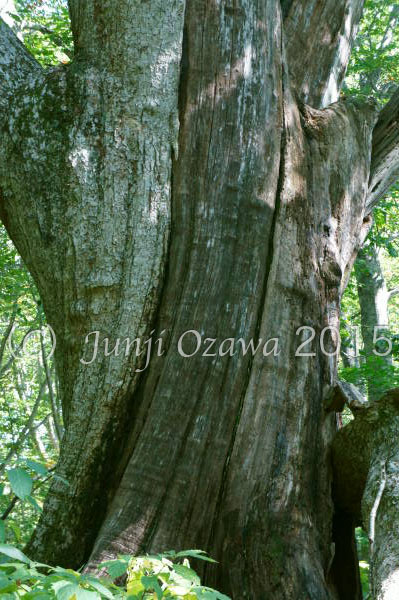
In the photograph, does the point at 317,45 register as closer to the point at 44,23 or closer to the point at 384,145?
the point at 384,145

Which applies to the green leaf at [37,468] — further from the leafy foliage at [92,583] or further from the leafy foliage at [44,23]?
the leafy foliage at [44,23]

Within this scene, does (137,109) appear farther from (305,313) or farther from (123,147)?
(305,313)

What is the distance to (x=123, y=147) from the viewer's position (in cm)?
286

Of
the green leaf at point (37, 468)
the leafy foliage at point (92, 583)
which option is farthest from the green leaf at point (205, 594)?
the green leaf at point (37, 468)

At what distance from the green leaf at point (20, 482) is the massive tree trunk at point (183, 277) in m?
1.17

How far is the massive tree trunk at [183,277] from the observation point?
2.56m

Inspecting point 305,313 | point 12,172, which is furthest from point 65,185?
point 305,313

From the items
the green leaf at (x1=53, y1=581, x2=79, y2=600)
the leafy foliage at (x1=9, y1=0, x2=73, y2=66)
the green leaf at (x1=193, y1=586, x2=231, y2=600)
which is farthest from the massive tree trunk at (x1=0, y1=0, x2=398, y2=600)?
the leafy foliage at (x1=9, y1=0, x2=73, y2=66)

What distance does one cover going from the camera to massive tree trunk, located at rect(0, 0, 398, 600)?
2.56 m

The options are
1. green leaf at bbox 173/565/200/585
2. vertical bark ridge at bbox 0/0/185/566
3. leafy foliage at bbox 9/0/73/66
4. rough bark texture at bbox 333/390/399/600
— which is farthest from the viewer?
leafy foliage at bbox 9/0/73/66

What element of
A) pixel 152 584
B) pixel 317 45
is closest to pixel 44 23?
pixel 317 45

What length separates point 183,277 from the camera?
2.81 metres

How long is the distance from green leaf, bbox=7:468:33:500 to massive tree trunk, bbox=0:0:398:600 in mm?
1170

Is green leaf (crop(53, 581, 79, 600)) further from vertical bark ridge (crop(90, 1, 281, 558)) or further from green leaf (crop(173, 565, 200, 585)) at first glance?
vertical bark ridge (crop(90, 1, 281, 558))
